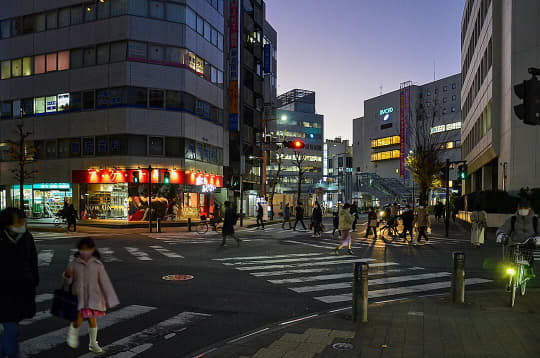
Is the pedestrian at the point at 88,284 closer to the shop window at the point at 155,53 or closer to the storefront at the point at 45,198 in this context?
the shop window at the point at 155,53

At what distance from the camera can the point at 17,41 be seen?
3819cm

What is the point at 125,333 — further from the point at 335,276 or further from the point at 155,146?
the point at 155,146

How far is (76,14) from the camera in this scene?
35.8 meters

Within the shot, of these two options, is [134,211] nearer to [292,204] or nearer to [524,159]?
[292,204]

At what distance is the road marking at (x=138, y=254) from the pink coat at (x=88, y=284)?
9538mm

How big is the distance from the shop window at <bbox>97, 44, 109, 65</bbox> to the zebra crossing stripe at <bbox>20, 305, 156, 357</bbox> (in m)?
30.5

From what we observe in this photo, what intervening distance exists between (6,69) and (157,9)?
601 inches

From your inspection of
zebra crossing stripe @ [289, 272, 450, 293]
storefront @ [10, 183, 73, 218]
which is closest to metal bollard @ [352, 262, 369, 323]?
zebra crossing stripe @ [289, 272, 450, 293]

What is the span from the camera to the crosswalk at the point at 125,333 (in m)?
5.91

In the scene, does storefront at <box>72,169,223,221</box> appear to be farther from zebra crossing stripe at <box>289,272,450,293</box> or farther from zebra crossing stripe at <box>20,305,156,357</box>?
zebra crossing stripe at <box>20,305,156,357</box>

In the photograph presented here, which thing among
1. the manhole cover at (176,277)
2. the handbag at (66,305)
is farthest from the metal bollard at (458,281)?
the handbag at (66,305)

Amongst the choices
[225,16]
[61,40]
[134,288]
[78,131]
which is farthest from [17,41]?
[134,288]

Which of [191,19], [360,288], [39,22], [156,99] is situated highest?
[39,22]

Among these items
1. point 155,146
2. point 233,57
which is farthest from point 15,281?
point 233,57
